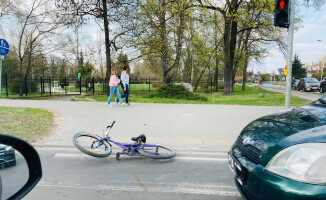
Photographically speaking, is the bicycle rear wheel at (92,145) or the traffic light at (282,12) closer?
the bicycle rear wheel at (92,145)

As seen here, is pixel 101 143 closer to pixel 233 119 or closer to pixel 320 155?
A: pixel 320 155

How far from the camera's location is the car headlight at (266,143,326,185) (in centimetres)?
190

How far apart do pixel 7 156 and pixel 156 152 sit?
3.32 m

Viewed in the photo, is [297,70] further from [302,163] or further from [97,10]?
[302,163]

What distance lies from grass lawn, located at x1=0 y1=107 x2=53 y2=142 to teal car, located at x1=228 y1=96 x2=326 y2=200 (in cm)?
508

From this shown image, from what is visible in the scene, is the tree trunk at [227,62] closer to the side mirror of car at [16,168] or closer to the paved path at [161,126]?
the paved path at [161,126]

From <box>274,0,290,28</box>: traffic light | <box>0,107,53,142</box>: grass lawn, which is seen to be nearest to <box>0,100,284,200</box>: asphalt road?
<box>0,107,53,142</box>: grass lawn

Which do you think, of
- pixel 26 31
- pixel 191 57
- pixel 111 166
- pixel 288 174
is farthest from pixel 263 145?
pixel 191 57

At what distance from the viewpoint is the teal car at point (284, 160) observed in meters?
1.90

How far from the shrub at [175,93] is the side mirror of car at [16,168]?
14.6m

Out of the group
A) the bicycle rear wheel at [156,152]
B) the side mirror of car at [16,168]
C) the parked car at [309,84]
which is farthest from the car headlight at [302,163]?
the parked car at [309,84]

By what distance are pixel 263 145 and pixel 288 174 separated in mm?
399

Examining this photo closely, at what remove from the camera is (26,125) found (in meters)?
7.09

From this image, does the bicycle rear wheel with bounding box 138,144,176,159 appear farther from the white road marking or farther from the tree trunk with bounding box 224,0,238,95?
the tree trunk with bounding box 224,0,238,95
